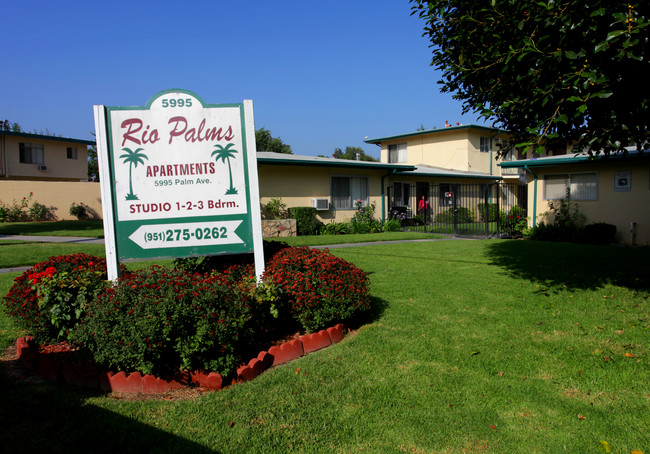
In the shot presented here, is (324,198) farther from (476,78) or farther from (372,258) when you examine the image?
(476,78)

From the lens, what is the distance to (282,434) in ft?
10.2

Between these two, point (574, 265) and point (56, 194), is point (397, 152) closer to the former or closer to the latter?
point (56, 194)

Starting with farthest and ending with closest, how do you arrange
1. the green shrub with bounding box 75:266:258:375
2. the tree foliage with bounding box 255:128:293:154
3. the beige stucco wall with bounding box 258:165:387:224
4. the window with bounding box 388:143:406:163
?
the tree foliage with bounding box 255:128:293:154
the window with bounding box 388:143:406:163
the beige stucco wall with bounding box 258:165:387:224
the green shrub with bounding box 75:266:258:375

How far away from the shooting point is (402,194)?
80.7ft

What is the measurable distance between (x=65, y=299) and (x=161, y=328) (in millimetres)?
1446

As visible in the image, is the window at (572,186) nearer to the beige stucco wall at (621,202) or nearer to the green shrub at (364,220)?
the beige stucco wall at (621,202)

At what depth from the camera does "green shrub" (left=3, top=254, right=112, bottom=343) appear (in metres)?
4.36

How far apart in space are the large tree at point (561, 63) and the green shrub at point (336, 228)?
11.3 metres

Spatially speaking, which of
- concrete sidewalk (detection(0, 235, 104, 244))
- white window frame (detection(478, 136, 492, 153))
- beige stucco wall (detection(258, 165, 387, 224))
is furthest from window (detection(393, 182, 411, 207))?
concrete sidewalk (detection(0, 235, 104, 244))

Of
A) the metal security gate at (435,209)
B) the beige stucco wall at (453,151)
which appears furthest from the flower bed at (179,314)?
the beige stucco wall at (453,151)

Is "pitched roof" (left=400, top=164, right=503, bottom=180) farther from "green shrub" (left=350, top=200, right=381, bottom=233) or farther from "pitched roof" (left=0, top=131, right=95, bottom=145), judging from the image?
"pitched roof" (left=0, top=131, right=95, bottom=145)

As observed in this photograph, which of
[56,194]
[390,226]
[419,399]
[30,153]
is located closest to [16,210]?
[56,194]

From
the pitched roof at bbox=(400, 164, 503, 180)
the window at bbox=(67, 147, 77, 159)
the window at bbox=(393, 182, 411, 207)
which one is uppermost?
the window at bbox=(67, 147, 77, 159)

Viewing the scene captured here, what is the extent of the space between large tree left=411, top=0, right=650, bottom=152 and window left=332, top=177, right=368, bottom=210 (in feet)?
40.4
